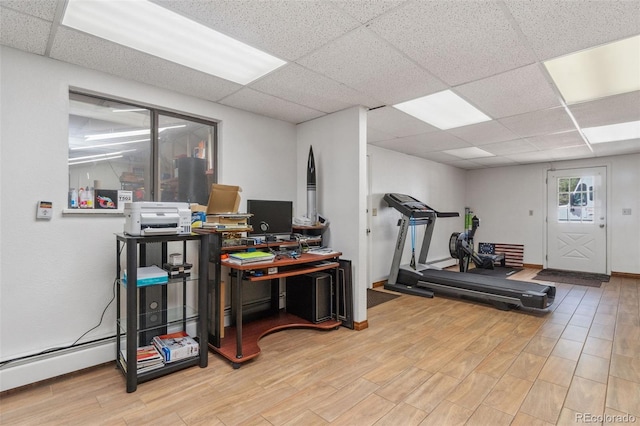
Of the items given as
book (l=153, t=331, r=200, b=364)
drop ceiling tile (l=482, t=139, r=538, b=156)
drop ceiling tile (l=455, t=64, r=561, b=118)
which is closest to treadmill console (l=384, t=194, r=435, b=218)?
drop ceiling tile (l=482, t=139, r=538, b=156)

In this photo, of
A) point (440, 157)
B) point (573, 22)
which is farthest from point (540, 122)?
point (440, 157)

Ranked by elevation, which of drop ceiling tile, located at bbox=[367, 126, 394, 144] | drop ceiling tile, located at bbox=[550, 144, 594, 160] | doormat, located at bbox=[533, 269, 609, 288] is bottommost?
doormat, located at bbox=[533, 269, 609, 288]

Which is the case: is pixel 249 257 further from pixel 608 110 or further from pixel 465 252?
pixel 465 252

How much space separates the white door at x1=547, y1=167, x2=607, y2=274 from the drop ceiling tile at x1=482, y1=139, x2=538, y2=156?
71.9 inches

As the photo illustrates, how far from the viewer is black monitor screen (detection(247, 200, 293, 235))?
3.20 meters

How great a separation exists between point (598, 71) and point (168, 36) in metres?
3.35

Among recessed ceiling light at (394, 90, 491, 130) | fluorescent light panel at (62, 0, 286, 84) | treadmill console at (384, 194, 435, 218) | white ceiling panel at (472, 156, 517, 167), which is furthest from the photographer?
white ceiling panel at (472, 156, 517, 167)

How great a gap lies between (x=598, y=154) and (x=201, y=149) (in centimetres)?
Result: 700

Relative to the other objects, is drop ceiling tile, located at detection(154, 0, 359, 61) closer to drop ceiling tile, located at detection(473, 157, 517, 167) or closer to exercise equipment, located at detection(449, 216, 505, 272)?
exercise equipment, located at detection(449, 216, 505, 272)

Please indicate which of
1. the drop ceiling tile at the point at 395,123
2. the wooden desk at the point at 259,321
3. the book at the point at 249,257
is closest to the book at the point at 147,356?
the wooden desk at the point at 259,321

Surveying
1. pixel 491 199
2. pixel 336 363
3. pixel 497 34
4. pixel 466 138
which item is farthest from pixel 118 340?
pixel 491 199

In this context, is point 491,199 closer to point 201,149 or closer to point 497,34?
point 497,34

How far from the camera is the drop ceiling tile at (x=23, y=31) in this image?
1.89 m

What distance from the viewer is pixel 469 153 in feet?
19.4
